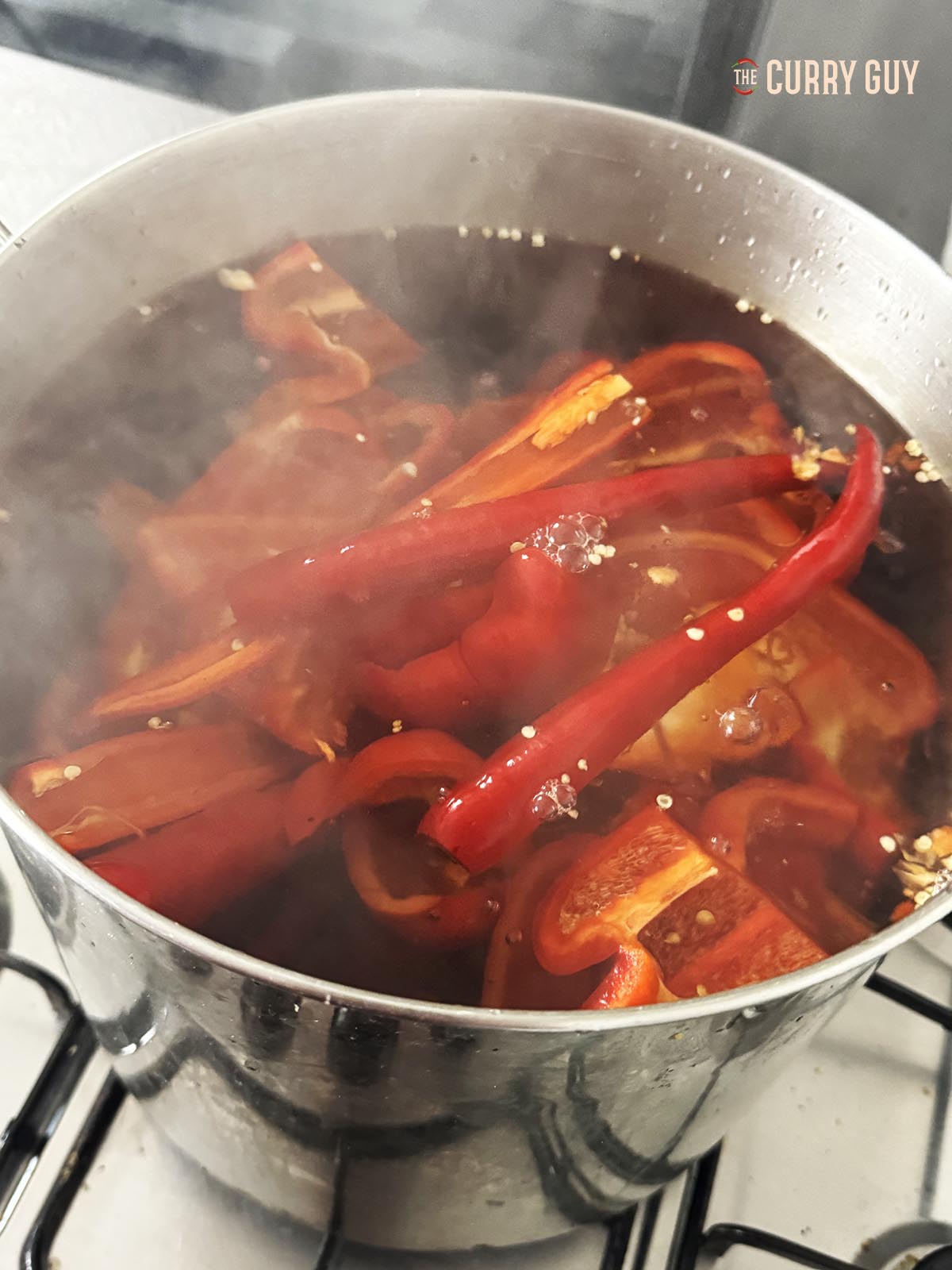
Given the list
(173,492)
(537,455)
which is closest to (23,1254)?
(173,492)

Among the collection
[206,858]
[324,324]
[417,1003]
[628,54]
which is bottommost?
[206,858]

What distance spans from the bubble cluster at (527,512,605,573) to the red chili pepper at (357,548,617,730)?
0.04 meters

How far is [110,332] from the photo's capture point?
86 cm

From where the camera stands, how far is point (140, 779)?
0.63 metres

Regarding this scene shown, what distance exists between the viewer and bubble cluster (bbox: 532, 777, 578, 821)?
0.63 meters

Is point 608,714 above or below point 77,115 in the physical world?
below

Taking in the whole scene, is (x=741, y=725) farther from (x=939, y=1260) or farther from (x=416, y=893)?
(x=939, y=1260)

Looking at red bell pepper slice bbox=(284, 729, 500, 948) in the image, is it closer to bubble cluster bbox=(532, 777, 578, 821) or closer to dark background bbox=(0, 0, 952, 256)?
bubble cluster bbox=(532, 777, 578, 821)

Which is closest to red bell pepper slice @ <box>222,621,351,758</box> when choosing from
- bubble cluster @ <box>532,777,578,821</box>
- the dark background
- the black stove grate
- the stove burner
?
bubble cluster @ <box>532,777,578,821</box>

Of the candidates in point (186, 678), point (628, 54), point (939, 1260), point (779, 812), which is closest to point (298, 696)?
point (186, 678)

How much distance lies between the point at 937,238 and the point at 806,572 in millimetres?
498

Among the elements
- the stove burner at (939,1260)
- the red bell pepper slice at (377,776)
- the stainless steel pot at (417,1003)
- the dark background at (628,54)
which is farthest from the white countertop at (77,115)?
the stove burner at (939,1260)

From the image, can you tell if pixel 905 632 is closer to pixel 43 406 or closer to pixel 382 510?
pixel 382 510

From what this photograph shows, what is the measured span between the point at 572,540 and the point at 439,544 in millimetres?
97
